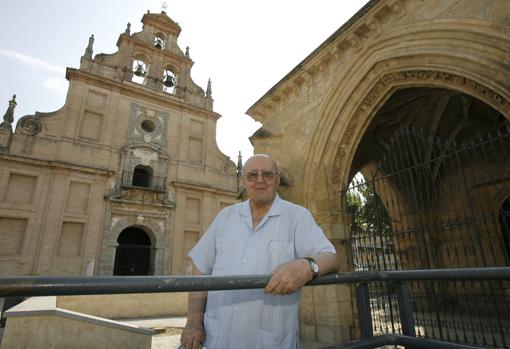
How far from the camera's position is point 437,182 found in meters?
8.88

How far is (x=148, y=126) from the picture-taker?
18359 millimetres

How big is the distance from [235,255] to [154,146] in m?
17.0

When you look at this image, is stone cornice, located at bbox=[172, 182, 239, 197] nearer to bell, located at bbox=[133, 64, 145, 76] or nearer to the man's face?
bell, located at bbox=[133, 64, 145, 76]

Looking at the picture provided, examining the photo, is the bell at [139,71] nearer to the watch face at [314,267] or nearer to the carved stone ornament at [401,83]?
the carved stone ornament at [401,83]

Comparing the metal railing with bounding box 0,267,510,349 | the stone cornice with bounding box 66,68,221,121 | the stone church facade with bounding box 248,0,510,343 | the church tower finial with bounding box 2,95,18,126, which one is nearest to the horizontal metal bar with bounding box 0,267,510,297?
the metal railing with bounding box 0,267,510,349

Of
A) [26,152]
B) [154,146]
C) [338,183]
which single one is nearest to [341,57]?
[338,183]

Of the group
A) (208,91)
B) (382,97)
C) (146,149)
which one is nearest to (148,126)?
(146,149)

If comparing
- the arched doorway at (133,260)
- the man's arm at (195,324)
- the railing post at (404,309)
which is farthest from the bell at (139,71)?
the railing post at (404,309)

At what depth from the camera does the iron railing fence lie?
1616 cm

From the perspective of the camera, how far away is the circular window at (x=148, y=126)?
18188 mm

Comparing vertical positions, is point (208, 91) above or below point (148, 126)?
above

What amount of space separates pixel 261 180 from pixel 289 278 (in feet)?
2.69

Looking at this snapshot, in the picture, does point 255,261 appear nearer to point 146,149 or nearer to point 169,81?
point 146,149

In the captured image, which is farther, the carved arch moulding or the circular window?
the circular window
